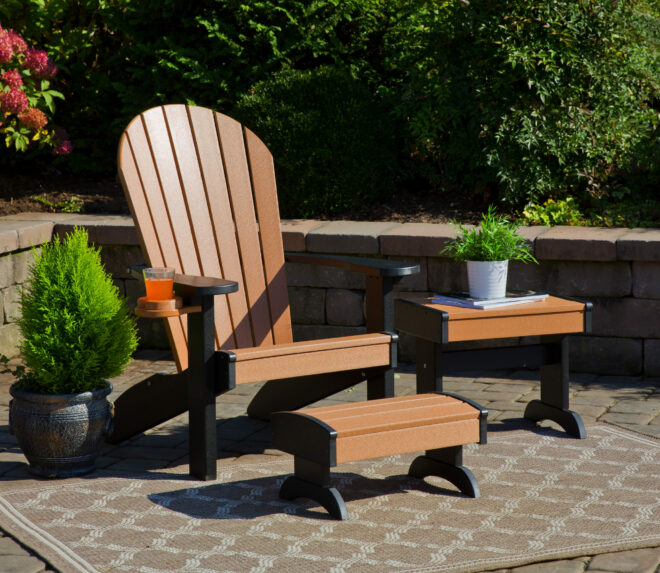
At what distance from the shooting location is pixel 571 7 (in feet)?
19.6

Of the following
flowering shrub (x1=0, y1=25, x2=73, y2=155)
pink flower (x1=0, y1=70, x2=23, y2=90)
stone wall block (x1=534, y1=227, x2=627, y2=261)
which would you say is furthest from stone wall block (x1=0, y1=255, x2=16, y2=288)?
stone wall block (x1=534, y1=227, x2=627, y2=261)

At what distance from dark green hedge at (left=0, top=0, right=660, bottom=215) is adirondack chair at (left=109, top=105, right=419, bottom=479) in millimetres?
1738

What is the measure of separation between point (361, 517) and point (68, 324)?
125cm

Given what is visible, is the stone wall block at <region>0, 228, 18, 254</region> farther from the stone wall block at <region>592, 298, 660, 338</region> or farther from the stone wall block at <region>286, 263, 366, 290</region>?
the stone wall block at <region>592, 298, 660, 338</region>

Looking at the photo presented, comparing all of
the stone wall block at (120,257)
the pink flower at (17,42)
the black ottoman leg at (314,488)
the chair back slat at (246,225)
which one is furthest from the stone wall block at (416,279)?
the pink flower at (17,42)

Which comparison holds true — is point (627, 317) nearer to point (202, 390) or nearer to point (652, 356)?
point (652, 356)

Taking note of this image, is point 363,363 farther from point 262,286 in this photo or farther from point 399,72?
point 399,72

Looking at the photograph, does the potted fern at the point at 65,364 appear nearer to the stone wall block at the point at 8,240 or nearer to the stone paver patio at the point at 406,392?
the stone paver patio at the point at 406,392

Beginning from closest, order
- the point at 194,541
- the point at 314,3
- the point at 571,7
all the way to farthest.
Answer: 1. the point at 194,541
2. the point at 571,7
3. the point at 314,3

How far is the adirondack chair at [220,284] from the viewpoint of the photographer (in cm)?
364

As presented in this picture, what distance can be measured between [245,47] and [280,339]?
3017 mm

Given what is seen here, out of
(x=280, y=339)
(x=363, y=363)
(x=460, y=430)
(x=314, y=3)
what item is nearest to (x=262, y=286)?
(x=280, y=339)

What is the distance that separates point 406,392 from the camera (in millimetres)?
4910

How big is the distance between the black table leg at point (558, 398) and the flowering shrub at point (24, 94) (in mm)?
3610
